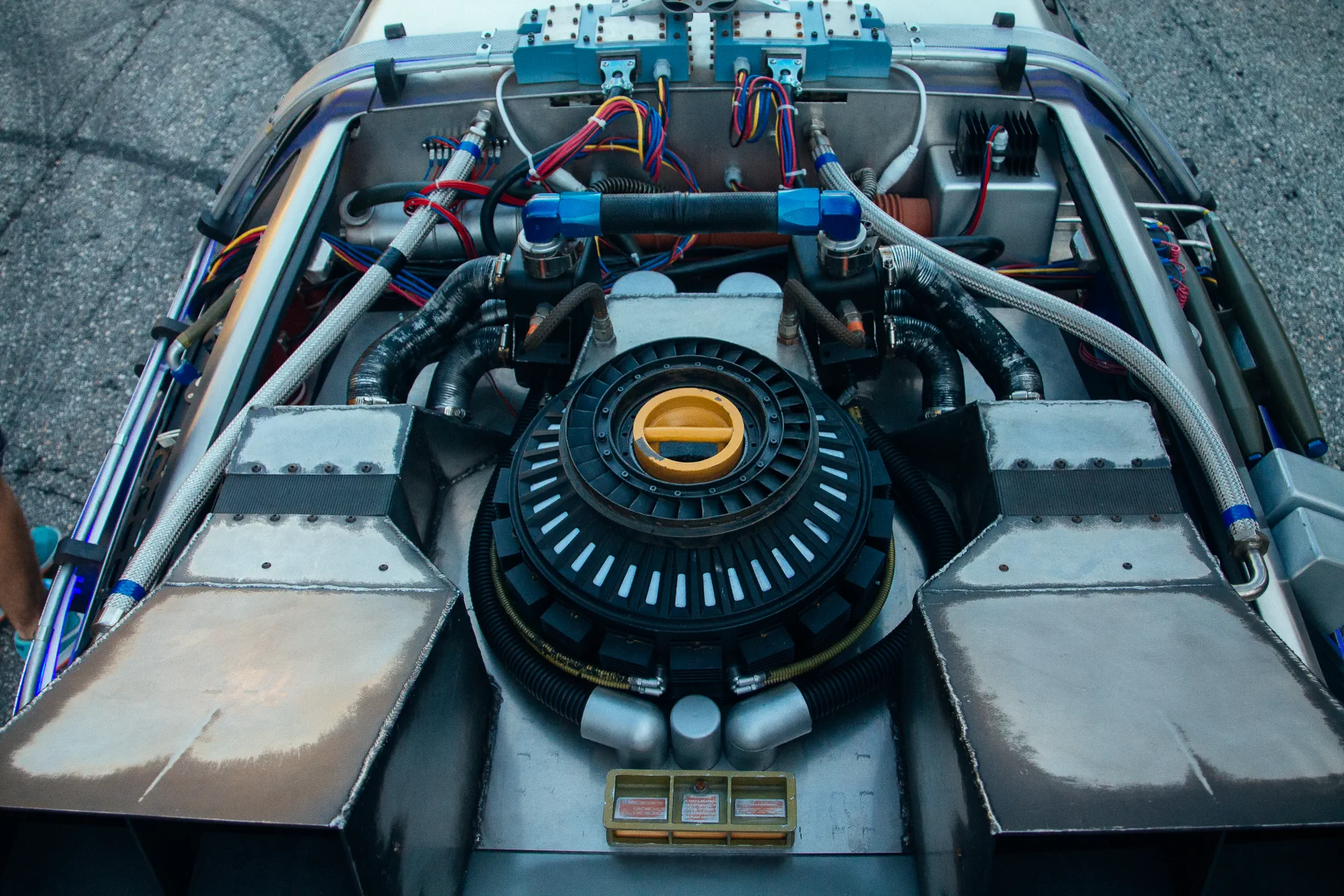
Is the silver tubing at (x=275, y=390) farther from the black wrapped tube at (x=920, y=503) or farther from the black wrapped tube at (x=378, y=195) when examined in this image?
the black wrapped tube at (x=920, y=503)

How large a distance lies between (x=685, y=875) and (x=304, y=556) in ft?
2.07

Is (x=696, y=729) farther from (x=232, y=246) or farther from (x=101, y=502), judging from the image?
(x=232, y=246)

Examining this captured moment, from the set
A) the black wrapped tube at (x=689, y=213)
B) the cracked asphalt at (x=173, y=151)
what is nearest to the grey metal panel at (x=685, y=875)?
the black wrapped tube at (x=689, y=213)

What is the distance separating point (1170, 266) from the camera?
73.8 inches

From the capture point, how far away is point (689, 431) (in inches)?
48.8

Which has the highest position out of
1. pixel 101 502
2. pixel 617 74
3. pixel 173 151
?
pixel 173 151

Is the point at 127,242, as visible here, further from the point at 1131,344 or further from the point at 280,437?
the point at 1131,344

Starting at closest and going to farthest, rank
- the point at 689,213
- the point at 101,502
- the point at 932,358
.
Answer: the point at 689,213, the point at 932,358, the point at 101,502

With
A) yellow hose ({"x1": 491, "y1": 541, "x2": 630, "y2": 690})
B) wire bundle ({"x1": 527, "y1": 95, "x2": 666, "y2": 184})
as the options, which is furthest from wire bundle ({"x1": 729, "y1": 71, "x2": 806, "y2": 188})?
yellow hose ({"x1": 491, "y1": 541, "x2": 630, "y2": 690})

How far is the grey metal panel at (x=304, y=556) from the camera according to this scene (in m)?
1.17

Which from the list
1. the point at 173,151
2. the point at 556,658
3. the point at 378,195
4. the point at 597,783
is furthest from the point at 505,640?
the point at 173,151

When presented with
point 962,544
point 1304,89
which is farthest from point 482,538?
point 1304,89

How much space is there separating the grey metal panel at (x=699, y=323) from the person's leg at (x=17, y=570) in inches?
62.7

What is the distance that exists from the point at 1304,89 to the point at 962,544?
3.46 metres
